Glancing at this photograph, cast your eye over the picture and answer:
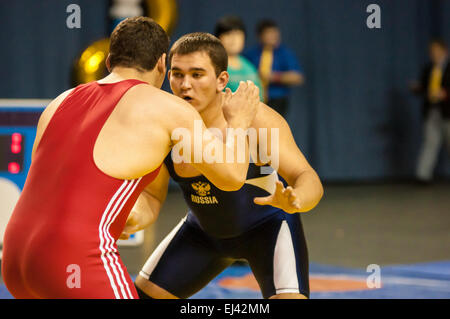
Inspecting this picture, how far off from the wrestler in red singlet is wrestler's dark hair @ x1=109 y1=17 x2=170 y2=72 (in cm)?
16

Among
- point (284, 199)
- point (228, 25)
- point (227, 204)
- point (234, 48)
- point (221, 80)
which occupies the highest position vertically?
point (228, 25)

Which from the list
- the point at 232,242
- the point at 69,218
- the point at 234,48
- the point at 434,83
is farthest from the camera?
the point at 434,83

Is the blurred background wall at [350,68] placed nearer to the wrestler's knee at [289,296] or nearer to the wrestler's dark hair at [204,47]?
the wrestler's dark hair at [204,47]

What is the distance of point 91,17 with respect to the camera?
29.1ft

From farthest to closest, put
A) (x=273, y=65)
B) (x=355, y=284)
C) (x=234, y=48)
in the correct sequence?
(x=273, y=65)
(x=234, y=48)
(x=355, y=284)

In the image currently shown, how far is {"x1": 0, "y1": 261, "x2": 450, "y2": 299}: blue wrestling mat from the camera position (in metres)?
4.07

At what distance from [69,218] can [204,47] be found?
116 centimetres

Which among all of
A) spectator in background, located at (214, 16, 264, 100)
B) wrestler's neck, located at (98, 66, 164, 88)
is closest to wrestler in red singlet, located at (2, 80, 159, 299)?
wrestler's neck, located at (98, 66, 164, 88)

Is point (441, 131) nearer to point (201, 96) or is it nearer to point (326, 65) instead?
point (326, 65)

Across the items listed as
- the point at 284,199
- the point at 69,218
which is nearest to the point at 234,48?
the point at 284,199

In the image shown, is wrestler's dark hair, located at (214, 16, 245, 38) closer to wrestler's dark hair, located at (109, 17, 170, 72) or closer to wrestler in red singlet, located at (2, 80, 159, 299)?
wrestler's dark hair, located at (109, 17, 170, 72)

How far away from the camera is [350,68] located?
10086mm

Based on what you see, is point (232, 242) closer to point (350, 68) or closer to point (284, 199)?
point (284, 199)
